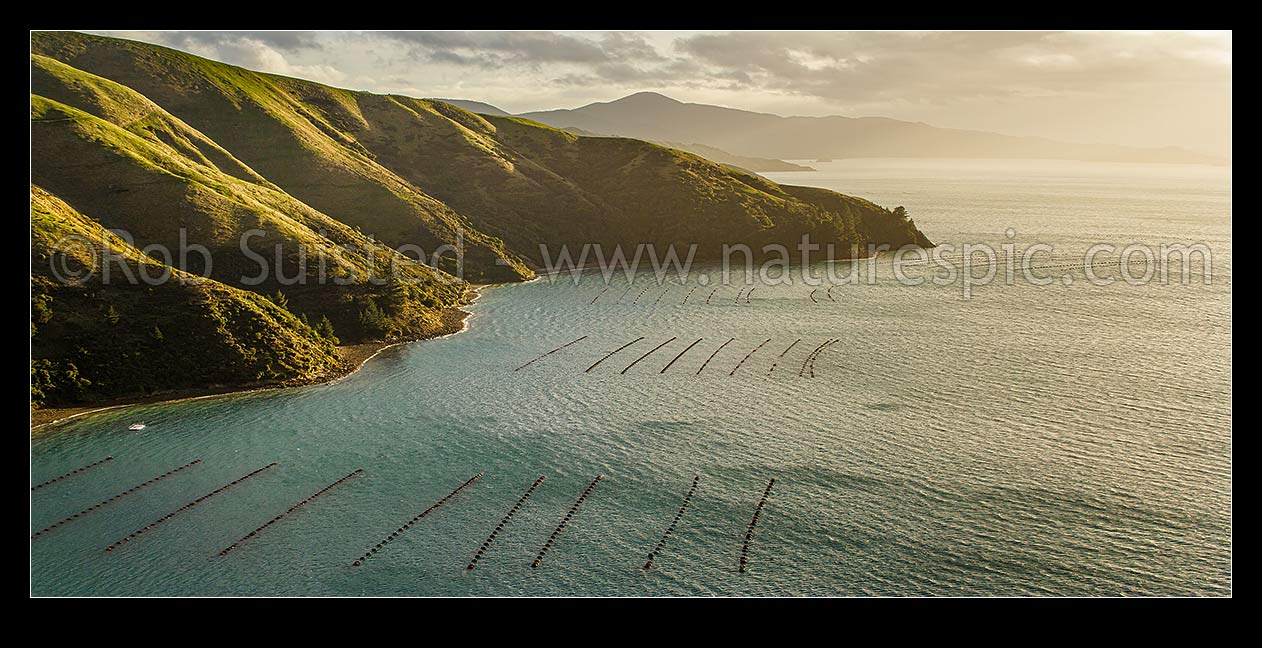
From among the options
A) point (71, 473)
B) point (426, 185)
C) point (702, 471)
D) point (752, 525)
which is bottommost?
point (752, 525)

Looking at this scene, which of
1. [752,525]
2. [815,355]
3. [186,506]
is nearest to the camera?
[752,525]

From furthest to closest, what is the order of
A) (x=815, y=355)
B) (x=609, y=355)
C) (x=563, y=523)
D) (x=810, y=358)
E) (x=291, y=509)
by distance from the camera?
(x=609, y=355) < (x=815, y=355) < (x=810, y=358) < (x=291, y=509) < (x=563, y=523)

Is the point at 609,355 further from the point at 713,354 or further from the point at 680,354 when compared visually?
the point at 713,354

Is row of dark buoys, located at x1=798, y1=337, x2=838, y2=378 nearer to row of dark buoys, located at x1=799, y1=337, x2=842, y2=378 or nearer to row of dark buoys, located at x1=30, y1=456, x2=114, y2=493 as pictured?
row of dark buoys, located at x1=799, y1=337, x2=842, y2=378

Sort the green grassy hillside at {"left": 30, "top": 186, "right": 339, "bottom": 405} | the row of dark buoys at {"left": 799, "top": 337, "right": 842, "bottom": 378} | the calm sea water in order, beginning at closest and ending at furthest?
1. the calm sea water
2. the green grassy hillside at {"left": 30, "top": 186, "right": 339, "bottom": 405}
3. the row of dark buoys at {"left": 799, "top": 337, "right": 842, "bottom": 378}

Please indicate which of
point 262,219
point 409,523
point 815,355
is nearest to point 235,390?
point 409,523

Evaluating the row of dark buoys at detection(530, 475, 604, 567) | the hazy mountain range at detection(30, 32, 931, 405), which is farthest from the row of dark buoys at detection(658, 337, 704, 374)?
the hazy mountain range at detection(30, 32, 931, 405)

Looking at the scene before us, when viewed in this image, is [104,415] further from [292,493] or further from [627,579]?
[627,579]
